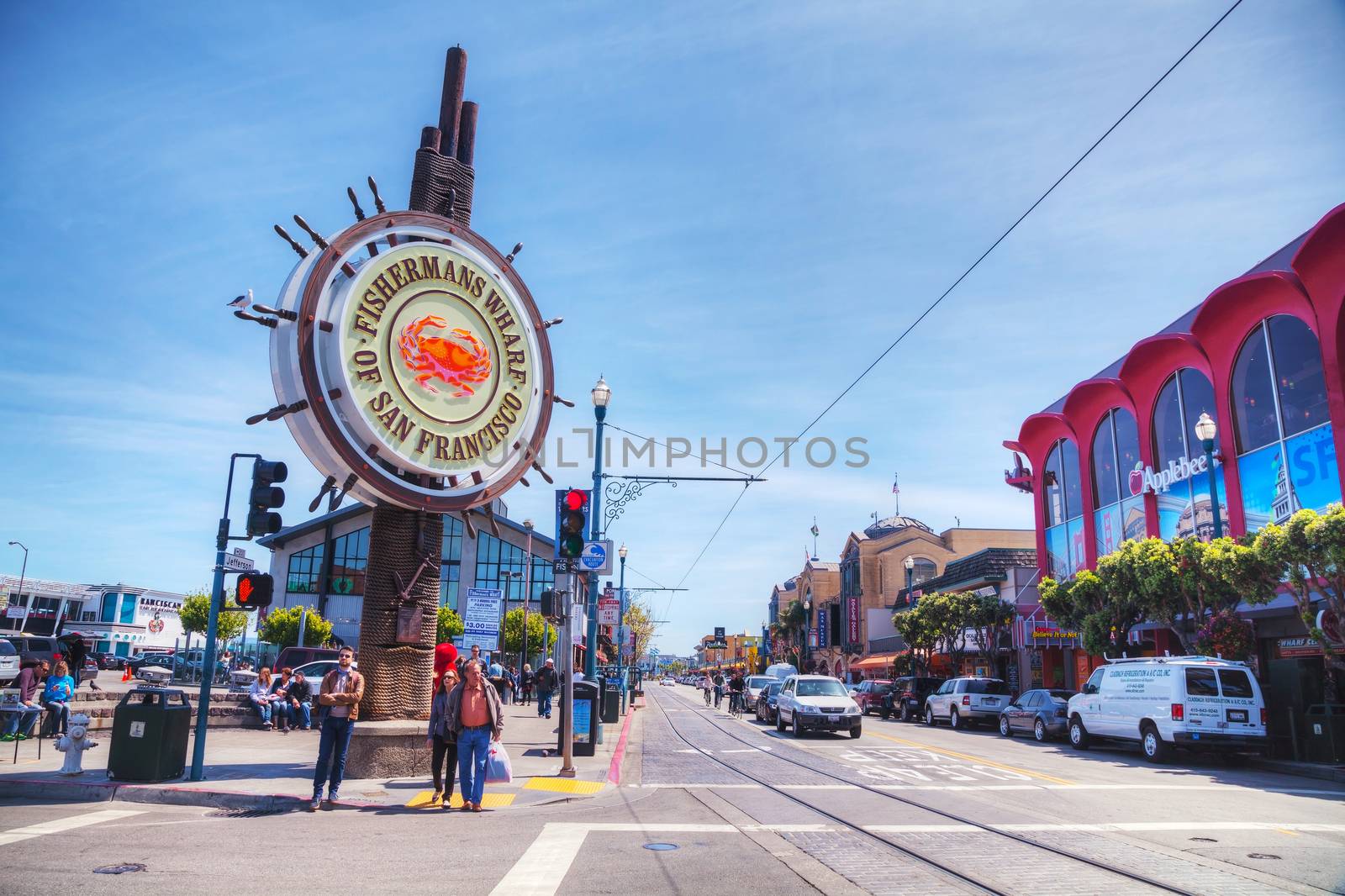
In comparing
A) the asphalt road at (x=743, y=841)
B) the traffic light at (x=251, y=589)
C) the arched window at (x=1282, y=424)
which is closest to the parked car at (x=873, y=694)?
the arched window at (x=1282, y=424)

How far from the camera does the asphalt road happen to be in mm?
6957

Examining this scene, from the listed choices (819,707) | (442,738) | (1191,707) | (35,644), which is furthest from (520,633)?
(442,738)

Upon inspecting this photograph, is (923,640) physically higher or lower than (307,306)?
lower

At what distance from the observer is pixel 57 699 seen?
16.4 m

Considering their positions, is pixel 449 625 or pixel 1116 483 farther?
pixel 449 625

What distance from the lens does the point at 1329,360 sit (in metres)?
22.4

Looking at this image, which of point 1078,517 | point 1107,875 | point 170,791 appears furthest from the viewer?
point 1078,517

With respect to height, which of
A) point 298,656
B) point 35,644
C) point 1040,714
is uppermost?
point 35,644

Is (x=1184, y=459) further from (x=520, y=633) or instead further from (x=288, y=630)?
(x=288, y=630)

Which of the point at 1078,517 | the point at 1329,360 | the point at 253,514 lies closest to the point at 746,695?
the point at 1078,517

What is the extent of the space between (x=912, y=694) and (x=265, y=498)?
29.3 m

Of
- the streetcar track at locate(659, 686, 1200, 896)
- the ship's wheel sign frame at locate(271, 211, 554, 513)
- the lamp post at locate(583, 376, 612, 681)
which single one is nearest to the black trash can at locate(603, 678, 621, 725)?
the lamp post at locate(583, 376, 612, 681)

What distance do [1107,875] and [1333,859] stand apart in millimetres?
2466

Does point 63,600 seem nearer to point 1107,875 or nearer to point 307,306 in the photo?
point 307,306
